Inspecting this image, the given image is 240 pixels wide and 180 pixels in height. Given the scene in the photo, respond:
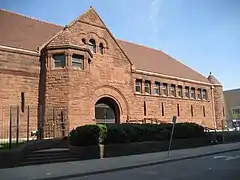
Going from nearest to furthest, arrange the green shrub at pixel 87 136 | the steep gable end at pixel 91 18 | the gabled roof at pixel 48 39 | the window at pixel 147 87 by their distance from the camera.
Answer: the green shrub at pixel 87 136 → the gabled roof at pixel 48 39 → the steep gable end at pixel 91 18 → the window at pixel 147 87

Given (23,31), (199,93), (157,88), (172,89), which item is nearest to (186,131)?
(157,88)

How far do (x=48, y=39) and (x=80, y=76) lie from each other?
549 cm

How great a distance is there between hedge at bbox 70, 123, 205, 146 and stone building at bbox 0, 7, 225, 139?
18.5 ft

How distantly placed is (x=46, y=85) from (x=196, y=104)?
23.0 m

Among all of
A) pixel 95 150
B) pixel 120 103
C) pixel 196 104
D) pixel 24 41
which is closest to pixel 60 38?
pixel 24 41

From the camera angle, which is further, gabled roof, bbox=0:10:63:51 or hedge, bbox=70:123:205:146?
gabled roof, bbox=0:10:63:51

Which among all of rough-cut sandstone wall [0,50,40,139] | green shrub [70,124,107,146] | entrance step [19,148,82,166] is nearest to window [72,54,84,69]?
rough-cut sandstone wall [0,50,40,139]

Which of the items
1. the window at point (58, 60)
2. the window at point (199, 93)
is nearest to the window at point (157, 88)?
the window at point (199, 93)

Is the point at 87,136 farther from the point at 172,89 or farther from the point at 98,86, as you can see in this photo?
the point at 172,89

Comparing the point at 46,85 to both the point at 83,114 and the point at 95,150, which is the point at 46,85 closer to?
the point at 83,114

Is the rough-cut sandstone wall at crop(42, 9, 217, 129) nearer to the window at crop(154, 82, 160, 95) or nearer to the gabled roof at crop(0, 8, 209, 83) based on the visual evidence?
the window at crop(154, 82, 160, 95)

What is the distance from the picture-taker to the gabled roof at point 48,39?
27250 millimetres

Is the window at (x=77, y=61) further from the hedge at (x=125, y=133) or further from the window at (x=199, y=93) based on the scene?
the window at (x=199, y=93)

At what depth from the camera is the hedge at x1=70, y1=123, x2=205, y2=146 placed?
768 inches
